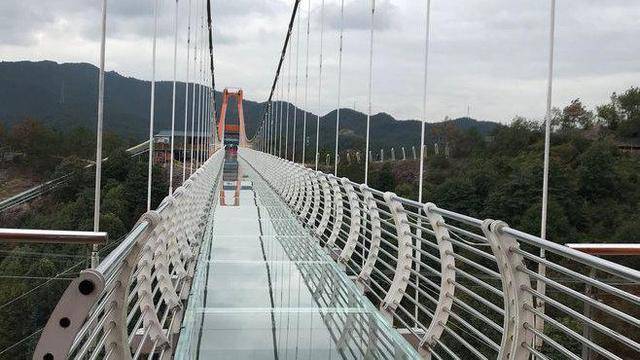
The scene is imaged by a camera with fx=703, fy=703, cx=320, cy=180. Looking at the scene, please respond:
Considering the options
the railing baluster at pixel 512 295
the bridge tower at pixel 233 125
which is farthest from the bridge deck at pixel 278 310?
the bridge tower at pixel 233 125

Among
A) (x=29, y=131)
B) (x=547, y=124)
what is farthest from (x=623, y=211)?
(x=29, y=131)

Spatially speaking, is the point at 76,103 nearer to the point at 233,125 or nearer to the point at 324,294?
the point at 233,125

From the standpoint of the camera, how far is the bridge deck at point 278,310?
120 inches

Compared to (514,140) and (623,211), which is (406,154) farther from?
(623,211)

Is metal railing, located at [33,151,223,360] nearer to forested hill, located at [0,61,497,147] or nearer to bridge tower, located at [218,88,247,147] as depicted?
forested hill, located at [0,61,497,147]

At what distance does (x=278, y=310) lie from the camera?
3775 mm

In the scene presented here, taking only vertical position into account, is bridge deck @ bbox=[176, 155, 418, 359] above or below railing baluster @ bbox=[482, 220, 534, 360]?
below

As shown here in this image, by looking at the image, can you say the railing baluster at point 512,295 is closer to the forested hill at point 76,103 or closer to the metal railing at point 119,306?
the metal railing at point 119,306

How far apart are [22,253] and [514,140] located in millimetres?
28688

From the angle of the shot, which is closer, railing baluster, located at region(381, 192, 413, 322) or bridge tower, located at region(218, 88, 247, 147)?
railing baluster, located at region(381, 192, 413, 322)

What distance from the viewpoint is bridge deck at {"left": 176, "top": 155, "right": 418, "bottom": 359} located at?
10.00 feet

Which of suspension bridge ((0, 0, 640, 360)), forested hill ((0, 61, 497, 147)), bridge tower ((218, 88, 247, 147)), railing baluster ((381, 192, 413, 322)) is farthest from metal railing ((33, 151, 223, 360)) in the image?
bridge tower ((218, 88, 247, 147))

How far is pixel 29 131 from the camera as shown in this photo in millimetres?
37344

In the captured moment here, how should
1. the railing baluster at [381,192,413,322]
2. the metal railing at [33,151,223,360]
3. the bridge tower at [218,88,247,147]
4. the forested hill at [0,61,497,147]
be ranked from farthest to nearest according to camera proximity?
1. the bridge tower at [218,88,247,147]
2. the forested hill at [0,61,497,147]
3. the railing baluster at [381,192,413,322]
4. the metal railing at [33,151,223,360]
